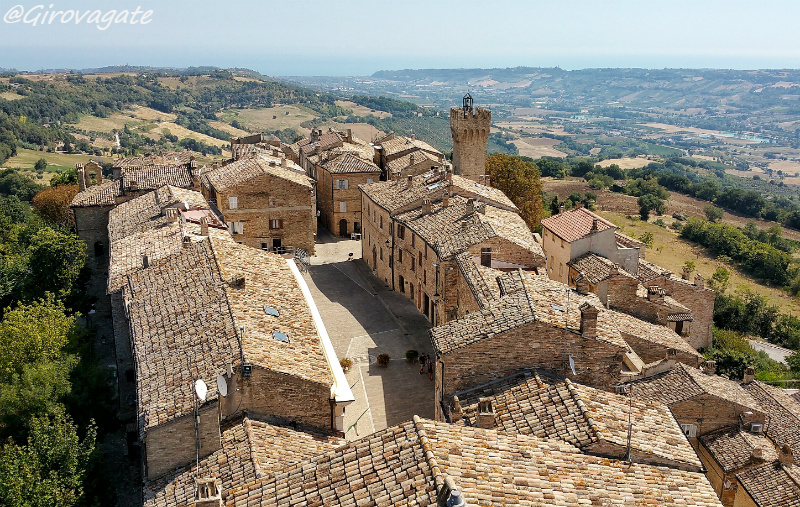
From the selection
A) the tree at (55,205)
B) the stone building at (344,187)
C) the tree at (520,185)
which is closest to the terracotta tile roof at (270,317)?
the stone building at (344,187)

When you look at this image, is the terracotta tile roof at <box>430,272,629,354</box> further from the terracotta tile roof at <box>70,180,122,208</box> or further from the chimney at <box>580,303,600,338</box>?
the terracotta tile roof at <box>70,180,122,208</box>

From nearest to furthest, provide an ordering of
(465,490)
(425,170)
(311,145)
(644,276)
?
(465,490), (644,276), (425,170), (311,145)

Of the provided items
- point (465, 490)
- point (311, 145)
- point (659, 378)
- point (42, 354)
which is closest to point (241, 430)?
point (465, 490)

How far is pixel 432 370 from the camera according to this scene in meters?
32.7

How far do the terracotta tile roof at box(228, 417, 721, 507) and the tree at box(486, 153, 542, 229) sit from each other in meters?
43.9

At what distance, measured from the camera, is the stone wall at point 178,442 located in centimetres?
1902

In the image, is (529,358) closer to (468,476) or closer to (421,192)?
(468,476)

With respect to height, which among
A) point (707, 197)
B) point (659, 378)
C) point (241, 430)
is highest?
point (241, 430)

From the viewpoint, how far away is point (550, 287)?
91.0 ft

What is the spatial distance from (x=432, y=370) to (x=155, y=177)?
26.3 metres

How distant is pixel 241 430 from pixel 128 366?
1078cm

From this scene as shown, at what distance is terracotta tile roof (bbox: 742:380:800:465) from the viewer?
30703 millimetres

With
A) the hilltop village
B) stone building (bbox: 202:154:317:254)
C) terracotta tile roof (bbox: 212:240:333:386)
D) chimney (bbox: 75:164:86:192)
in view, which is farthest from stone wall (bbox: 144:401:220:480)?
chimney (bbox: 75:164:86:192)

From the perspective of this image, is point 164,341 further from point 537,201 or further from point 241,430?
point 537,201
